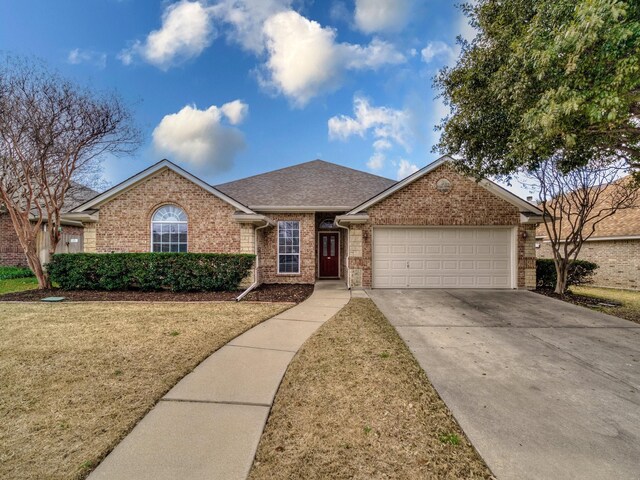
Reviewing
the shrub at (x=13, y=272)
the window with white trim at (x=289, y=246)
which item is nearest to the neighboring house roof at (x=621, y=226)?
the window with white trim at (x=289, y=246)

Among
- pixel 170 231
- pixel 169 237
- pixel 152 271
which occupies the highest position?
pixel 170 231

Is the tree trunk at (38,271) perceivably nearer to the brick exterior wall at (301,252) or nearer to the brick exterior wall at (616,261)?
the brick exterior wall at (301,252)

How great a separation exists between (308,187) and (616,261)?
16303 millimetres

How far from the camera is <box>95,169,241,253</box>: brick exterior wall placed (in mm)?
11500

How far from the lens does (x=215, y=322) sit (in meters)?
6.82

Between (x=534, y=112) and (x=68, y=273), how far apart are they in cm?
1424

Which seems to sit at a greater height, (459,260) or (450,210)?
(450,210)

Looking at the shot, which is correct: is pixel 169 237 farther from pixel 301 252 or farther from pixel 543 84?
pixel 543 84

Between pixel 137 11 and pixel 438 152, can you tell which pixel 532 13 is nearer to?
pixel 438 152

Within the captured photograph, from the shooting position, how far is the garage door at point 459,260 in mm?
11422

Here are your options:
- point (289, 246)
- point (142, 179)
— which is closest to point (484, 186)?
point (289, 246)

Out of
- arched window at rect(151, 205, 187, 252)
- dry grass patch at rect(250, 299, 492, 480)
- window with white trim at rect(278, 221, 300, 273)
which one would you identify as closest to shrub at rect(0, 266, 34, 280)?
arched window at rect(151, 205, 187, 252)

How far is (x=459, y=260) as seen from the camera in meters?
11.4

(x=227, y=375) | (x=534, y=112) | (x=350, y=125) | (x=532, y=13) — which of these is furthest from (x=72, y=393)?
(x=350, y=125)
